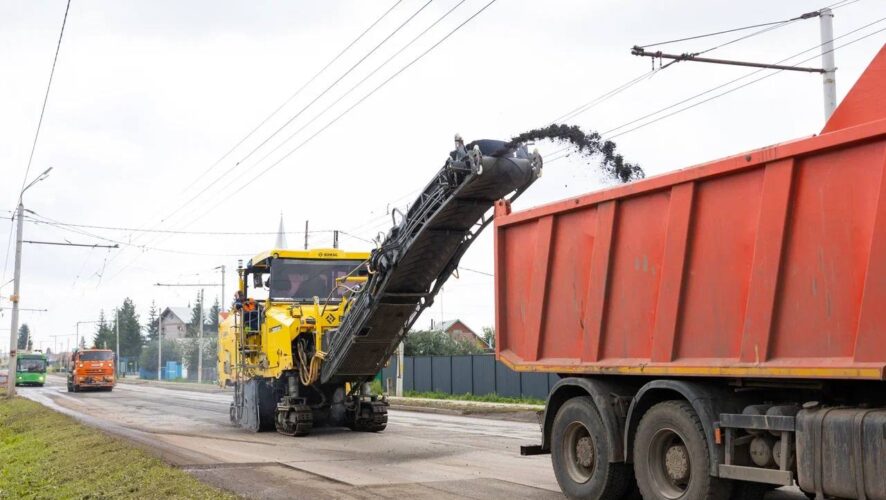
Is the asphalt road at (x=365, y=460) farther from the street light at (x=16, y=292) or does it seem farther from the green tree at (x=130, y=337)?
the green tree at (x=130, y=337)

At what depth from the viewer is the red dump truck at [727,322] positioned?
6105 mm

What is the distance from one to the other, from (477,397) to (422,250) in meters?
20.7

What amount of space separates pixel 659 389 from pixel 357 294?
29.8ft

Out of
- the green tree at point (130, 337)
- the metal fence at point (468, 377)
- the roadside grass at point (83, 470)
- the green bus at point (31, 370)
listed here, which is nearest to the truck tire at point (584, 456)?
the roadside grass at point (83, 470)

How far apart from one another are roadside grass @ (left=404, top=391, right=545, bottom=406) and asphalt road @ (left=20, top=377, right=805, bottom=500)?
9.59 m

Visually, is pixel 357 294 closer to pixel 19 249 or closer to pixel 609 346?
pixel 609 346

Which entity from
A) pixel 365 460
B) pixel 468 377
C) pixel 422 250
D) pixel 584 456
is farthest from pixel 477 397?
pixel 584 456

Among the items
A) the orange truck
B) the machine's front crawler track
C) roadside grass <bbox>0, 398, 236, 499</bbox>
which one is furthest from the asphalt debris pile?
the orange truck

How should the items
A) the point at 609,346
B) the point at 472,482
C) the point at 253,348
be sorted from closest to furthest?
the point at 609,346
the point at 472,482
the point at 253,348

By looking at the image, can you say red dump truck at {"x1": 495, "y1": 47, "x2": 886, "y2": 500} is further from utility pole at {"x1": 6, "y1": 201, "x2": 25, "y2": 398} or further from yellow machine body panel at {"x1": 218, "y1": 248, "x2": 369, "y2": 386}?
utility pole at {"x1": 6, "y1": 201, "x2": 25, "y2": 398}

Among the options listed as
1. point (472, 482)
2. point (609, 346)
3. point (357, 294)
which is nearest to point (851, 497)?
point (609, 346)

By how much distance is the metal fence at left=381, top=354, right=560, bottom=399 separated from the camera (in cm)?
3148

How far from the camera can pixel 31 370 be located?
63.3 m

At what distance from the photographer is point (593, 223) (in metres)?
8.77
